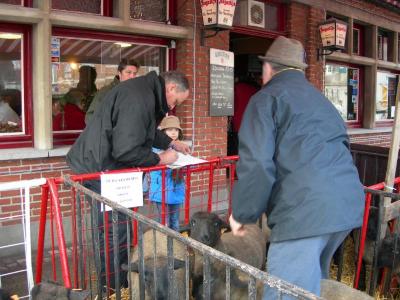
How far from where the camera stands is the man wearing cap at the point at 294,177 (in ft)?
8.64

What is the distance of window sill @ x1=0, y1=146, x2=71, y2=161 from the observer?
541 centimetres

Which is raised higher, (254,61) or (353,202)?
(254,61)

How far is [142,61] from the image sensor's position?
681 cm

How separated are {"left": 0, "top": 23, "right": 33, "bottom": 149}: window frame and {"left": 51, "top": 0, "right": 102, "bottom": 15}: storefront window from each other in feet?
1.49

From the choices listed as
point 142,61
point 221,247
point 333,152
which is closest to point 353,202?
point 333,152

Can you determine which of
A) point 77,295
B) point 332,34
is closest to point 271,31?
point 332,34

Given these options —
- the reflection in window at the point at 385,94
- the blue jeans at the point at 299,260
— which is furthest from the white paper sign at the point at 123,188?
the reflection in window at the point at 385,94

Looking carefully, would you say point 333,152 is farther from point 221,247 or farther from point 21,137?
point 21,137

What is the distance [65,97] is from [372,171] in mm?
3879

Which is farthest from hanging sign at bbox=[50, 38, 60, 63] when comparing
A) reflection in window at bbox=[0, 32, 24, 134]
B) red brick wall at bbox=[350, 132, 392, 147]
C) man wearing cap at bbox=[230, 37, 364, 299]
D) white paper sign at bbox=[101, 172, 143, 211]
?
red brick wall at bbox=[350, 132, 392, 147]

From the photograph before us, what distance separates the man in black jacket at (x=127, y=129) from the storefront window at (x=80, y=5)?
2.31 metres

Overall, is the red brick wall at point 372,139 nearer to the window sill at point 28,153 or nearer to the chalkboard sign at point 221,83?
the chalkboard sign at point 221,83

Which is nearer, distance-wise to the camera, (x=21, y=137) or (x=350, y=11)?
(x=21, y=137)

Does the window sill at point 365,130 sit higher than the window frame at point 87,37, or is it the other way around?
the window frame at point 87,37
